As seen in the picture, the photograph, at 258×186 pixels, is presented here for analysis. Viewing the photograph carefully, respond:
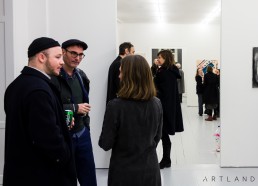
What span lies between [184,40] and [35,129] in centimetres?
1119

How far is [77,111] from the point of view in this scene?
2654mm

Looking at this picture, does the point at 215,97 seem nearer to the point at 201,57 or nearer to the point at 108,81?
the point at 201,57

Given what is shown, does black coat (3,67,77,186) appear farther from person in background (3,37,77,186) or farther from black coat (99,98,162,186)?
black coat (99,98,162,186)

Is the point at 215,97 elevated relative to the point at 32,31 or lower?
lower

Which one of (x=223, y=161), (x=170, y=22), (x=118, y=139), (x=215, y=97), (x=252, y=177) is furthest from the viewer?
(x=170, y=22)

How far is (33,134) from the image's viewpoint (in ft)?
5.75

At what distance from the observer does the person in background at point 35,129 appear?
5.76ft

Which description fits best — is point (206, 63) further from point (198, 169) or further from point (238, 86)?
point (198, 169)

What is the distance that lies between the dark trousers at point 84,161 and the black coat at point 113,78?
1370mm

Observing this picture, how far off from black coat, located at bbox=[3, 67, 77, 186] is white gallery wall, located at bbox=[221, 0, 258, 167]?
3286mm

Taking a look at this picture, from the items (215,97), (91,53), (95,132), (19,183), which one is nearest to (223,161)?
(95,132)

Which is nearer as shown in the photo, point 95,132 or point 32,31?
point 32,31

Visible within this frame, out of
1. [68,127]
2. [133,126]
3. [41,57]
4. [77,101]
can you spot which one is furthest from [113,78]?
[41,57]

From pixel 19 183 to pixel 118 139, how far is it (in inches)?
26.9
